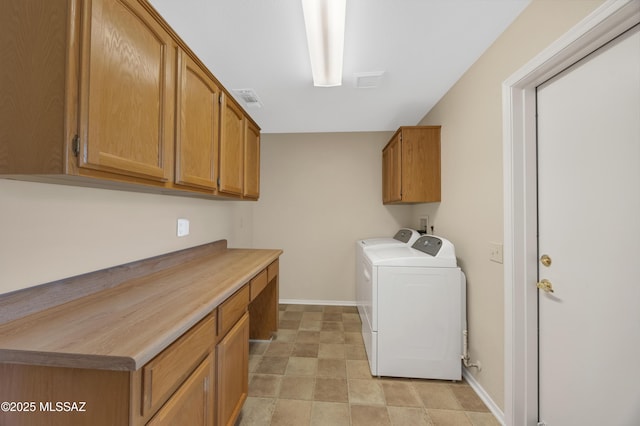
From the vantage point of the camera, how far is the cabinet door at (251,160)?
2.09 meters

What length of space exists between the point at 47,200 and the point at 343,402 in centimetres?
193

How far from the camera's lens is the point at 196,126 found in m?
1.37

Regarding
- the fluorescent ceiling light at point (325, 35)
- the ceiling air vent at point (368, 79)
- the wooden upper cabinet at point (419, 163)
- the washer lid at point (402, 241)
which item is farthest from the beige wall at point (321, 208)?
the fluorescent ceiling light at point (325, 35)

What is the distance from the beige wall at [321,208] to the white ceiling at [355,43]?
35.1 inches

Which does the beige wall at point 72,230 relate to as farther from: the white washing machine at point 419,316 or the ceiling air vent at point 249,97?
the white washing machine at point 419,316

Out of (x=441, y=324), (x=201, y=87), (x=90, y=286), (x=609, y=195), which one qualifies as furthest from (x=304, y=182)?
(x=609, y=195)

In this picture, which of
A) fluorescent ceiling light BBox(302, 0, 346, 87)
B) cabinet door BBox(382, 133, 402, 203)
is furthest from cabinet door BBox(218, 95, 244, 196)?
cabinet door BBox(382, 133, 402, 203)

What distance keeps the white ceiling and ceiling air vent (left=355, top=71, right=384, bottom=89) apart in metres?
0.04

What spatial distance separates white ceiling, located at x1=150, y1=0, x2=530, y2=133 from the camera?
1.27 m

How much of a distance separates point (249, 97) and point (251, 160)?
605 mm

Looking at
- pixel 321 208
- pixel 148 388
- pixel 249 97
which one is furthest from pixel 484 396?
pixel 249 97

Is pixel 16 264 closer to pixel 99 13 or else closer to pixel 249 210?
pixel 99 13

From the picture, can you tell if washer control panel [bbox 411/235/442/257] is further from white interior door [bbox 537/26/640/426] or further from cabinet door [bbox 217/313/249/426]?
cabinet door [bbox 217/313/249/426]

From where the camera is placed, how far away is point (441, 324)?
1761 mm
